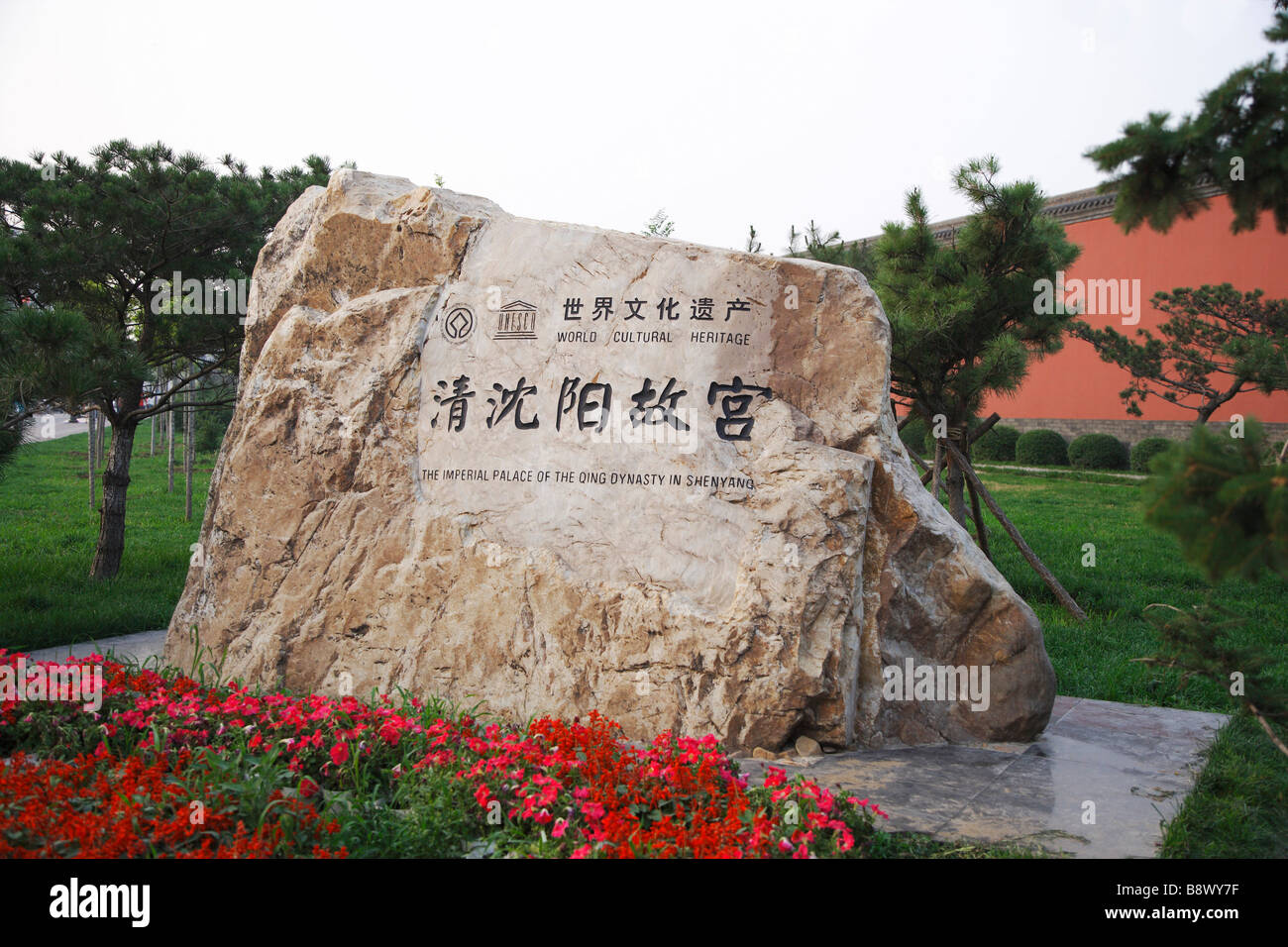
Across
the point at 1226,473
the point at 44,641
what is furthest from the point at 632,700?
the point at 44,641

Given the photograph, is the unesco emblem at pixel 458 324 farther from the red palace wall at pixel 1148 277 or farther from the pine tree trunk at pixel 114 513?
the red palace wall at pixel 1148 277

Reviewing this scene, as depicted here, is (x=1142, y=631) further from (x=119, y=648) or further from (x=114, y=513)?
(x=114, y=513)

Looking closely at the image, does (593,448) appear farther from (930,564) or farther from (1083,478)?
(1083,478)

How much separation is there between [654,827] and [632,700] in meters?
1.25

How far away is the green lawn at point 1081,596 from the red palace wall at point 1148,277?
3.35 metres

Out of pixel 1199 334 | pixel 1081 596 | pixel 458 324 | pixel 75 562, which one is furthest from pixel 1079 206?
pixel 75 562

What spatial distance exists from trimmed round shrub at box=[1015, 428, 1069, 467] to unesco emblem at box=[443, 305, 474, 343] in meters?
14.0

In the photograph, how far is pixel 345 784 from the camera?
11.8 feet

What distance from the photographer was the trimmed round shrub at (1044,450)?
16.5 m

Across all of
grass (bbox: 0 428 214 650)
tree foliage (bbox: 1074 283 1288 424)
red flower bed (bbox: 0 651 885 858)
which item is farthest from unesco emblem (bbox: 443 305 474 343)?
tree foliage (bbox: 1074 283 1288 424)

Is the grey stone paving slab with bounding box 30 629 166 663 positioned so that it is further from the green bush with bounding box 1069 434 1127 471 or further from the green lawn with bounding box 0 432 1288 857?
the green bush with bounding box 1069 434 1127 471

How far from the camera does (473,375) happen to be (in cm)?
501

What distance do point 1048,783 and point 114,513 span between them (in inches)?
291

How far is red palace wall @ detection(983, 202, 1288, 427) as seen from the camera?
46.0 ft
